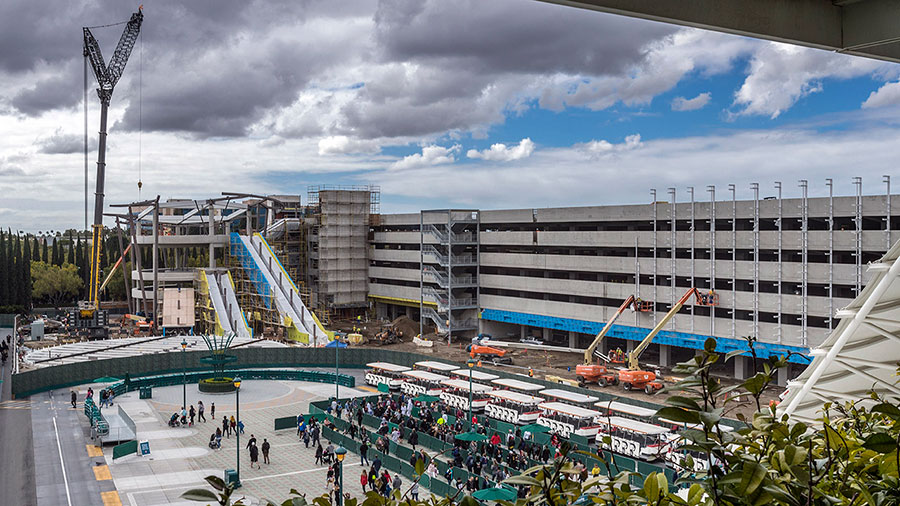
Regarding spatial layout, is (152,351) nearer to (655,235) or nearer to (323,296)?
(323,296)

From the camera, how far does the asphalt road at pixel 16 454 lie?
2702cm

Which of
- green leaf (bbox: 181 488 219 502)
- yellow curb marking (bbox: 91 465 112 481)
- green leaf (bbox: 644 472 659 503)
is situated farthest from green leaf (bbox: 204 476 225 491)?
yellow curb marking (bbox: 91 465 112 481)

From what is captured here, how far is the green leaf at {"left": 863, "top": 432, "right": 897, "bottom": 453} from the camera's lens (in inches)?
121

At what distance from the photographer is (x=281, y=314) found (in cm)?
6950

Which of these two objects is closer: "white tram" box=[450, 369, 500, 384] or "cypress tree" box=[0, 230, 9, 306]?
Result: "white tram" box=[450, 369, 500, 384]

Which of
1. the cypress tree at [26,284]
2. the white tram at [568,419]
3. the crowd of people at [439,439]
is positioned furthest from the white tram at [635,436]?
the cypress tree at [26,284]

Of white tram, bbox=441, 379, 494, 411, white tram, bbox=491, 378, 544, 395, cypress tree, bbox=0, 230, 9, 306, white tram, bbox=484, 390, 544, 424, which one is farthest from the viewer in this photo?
cypress tree, bbox=0, 230, 9, 306

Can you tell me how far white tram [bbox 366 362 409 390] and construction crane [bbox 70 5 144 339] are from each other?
34951 mm

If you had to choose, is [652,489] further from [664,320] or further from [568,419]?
[664,320]

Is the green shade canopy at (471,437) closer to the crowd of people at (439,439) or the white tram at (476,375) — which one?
the crowd of people at (439,439)

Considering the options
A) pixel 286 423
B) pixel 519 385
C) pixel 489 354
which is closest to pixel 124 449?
pixel 286 423

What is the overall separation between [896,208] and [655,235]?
16.5m

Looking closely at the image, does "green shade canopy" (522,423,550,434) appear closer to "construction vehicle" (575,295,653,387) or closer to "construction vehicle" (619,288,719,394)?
"construction vehicle" (619,288,719,394)

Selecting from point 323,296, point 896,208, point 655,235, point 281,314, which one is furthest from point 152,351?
point 896,208
